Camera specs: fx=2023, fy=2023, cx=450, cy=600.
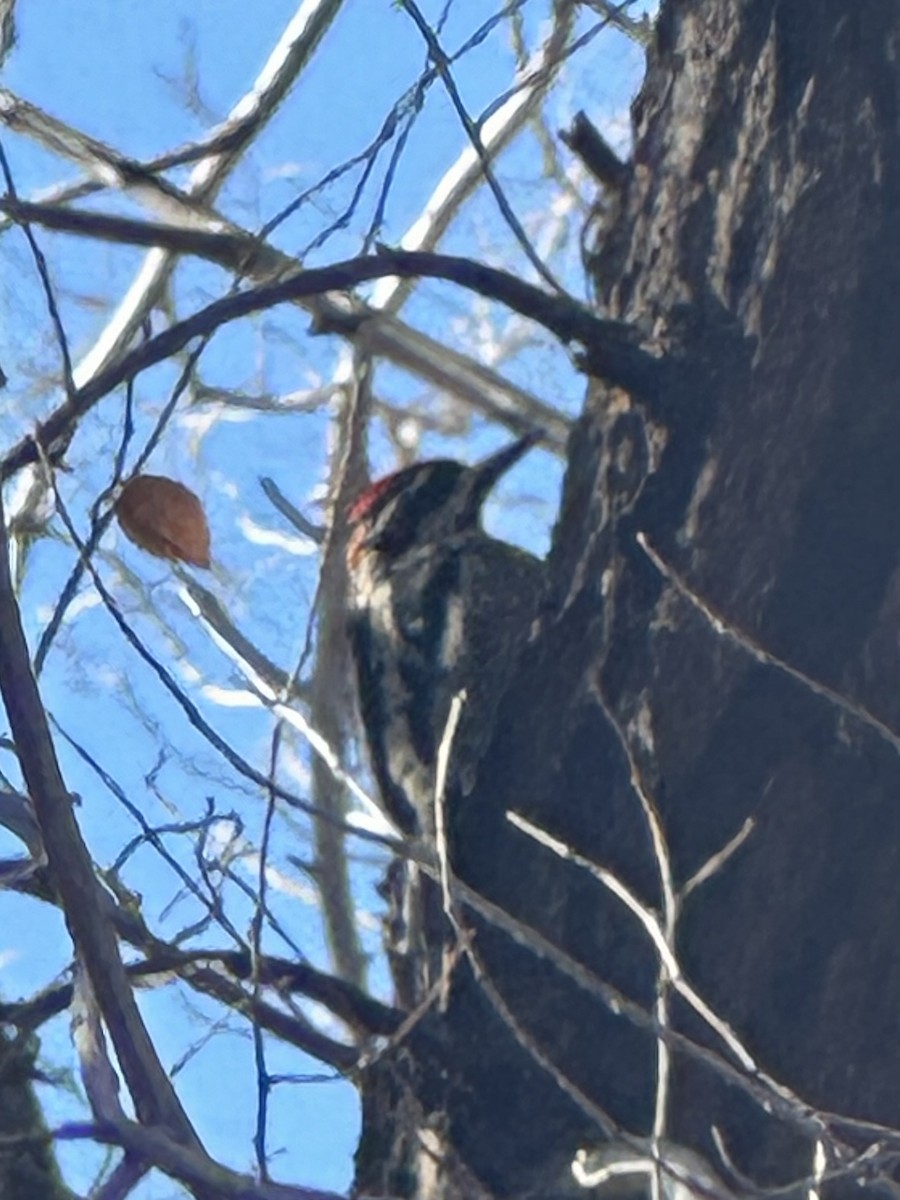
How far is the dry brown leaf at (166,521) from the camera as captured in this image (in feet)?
11.6

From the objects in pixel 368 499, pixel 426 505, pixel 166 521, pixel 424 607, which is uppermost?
pixel 368 499

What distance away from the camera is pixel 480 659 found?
361cm

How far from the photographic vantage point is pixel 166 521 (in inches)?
142

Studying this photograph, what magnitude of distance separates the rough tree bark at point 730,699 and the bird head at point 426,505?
1652mm

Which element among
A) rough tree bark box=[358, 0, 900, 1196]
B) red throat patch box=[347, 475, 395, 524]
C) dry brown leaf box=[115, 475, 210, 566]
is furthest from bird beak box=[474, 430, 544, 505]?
rough tree bark box=[358, 0, 900, 1196]

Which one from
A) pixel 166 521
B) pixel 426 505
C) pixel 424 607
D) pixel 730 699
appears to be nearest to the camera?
pixel 730 699

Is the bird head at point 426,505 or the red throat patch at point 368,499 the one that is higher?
the red throat patch at point 368,499

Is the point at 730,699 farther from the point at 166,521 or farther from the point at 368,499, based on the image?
the point at 368,499

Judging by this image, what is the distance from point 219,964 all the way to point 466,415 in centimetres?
286

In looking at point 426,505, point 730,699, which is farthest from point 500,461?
point 730,699

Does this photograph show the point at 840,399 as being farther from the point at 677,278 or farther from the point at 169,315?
the point at 169,315

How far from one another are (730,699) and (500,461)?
2035mm

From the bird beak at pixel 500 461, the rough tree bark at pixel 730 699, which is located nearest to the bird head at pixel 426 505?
the bird beak at pixel 500 461

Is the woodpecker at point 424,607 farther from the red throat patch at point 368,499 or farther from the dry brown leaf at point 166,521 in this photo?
the dry brown leaf at point 166,521
